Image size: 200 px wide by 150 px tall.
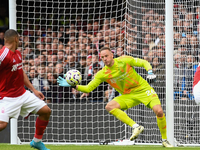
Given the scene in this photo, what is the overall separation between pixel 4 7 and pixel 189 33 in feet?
22.9

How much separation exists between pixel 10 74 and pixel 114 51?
4147 mm

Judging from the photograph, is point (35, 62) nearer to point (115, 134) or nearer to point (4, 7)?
point (115, 134)

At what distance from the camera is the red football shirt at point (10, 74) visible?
17.1 feet

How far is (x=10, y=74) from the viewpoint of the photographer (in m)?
5.30

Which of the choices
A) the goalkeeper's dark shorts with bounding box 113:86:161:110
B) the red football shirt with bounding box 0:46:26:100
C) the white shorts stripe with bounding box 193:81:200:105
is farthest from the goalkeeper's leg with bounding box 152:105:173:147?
the red football shirt with bounding box 0:46:26:100

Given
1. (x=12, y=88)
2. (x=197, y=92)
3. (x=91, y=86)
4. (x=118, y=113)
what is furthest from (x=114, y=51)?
(x=197, y=92)

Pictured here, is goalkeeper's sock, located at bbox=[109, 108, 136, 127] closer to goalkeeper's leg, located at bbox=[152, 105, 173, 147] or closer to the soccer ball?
goalkeeper's leg, located at bbox=[152, 105, 173, 147]

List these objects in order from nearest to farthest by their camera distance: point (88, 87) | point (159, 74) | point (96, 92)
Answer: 1. point (88, 87)
2. point (159, 74)
3. point (96, 92)

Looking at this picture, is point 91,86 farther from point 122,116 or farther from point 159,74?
point 159,74

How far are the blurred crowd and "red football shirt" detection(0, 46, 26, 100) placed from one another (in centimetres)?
299

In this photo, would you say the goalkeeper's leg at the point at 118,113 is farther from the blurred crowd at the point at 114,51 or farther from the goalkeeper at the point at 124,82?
the blurred crowd at the point at 114,51

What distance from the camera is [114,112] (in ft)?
23.6

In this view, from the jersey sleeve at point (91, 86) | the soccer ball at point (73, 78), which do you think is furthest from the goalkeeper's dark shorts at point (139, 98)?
the soccer ball at point (73, 78)

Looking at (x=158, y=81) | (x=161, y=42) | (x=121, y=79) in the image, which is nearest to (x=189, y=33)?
(x=161, y=42)
